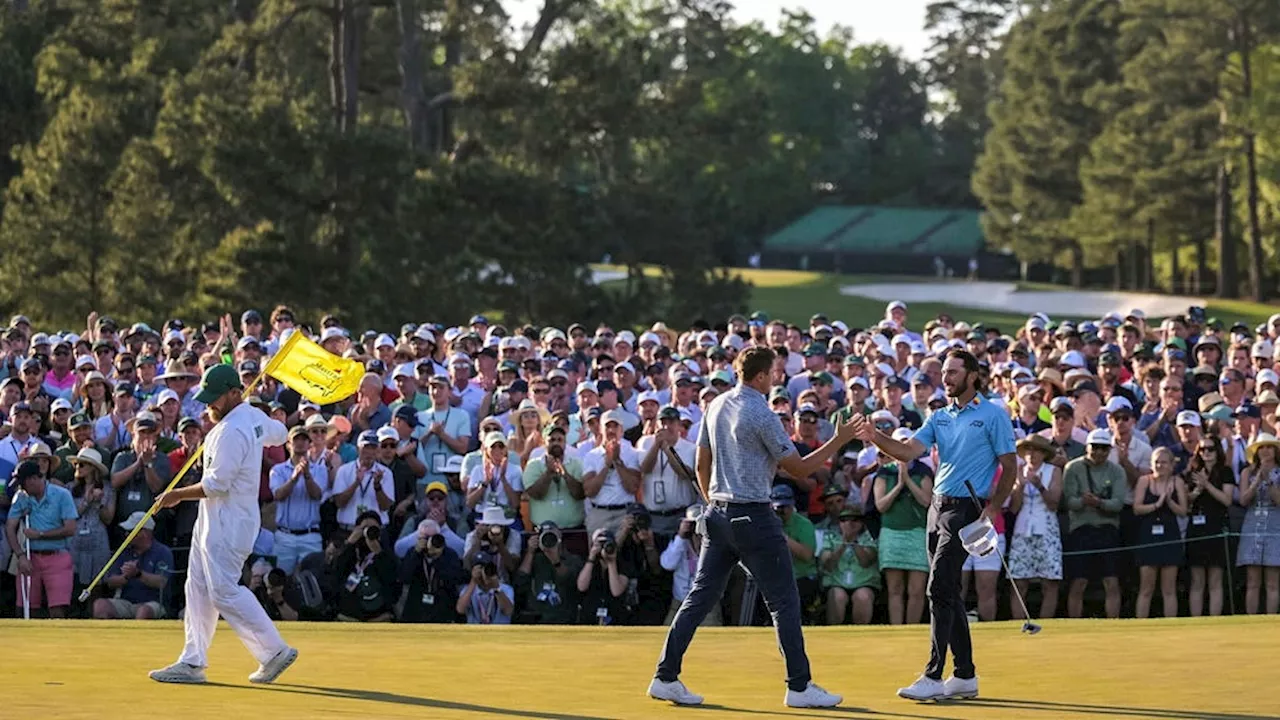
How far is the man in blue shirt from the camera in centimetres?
1201

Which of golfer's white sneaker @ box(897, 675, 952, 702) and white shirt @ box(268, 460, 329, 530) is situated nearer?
golfer's white sneaker @ box(897, 675, 952, 702)

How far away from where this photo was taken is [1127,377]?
22453 millimetres

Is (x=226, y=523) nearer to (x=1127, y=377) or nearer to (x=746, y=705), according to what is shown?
(x=746, y=705)

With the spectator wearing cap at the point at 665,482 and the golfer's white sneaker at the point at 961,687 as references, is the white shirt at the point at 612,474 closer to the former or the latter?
the spectator wearing cap at the point at 665,482

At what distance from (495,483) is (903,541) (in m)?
3.28

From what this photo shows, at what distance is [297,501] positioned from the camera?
18.6m

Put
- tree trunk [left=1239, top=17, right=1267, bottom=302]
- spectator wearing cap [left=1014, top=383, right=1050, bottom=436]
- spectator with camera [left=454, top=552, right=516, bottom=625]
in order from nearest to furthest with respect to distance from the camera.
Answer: spectator with camera [left=454, top=552, right=516, bottom=625] → spectator wearing cap [left=1014, top=383, right=1050, bottom=436] → tree trunk [left=1239, top=17, right=1267, bottom=302]

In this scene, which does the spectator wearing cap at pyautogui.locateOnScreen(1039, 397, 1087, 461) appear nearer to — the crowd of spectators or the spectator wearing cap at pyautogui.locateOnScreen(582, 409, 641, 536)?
the crowd of spectators

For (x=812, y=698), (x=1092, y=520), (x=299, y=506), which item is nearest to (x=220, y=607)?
(x=812, y=698)

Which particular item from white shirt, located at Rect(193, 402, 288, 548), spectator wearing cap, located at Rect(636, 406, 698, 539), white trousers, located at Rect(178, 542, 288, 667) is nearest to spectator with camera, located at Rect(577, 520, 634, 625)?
spectator wearing cap, located at Rect(636, 406, 698, 539)

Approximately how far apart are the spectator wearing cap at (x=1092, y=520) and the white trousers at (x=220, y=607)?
7.80 meters

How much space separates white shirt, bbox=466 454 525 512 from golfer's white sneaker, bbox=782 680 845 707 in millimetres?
6683

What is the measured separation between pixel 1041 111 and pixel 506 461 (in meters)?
72.0

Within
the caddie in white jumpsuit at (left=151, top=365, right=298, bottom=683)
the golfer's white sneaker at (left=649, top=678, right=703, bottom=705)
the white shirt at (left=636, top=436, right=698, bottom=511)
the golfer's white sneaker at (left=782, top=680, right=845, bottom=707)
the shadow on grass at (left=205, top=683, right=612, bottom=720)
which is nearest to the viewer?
the shadow on grass at (left=205, top=683, right=612, bottom=720)
